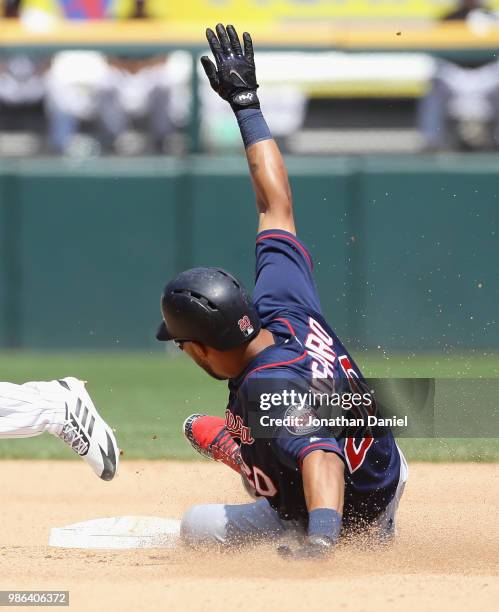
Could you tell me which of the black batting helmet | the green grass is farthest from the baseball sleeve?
the green grass

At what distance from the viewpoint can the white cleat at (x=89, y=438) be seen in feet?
15.3

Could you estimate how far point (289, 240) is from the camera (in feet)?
13.8

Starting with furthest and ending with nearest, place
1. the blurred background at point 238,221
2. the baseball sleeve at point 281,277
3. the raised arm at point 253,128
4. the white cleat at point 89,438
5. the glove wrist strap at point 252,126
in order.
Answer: the blurred background at point 238,221 → the white cleat at point 89,438 → the glove wrist strap at point 252,126 → the raised arm at point 253,128 → the baseball sleeve at point 281,277

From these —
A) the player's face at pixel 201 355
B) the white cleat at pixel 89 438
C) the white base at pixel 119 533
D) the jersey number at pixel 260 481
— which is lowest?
the white base at pixel 119 533

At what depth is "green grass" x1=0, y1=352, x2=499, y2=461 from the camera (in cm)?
689

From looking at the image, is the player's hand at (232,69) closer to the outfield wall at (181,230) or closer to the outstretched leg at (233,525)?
the outstretched leg at (233,525)

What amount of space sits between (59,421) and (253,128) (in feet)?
4.48

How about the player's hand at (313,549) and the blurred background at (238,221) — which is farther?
the blurred background at (238,221)

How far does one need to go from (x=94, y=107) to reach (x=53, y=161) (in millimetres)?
1834

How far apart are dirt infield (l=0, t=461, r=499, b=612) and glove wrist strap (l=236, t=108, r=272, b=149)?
4.91ft

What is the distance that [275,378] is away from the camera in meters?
3.64

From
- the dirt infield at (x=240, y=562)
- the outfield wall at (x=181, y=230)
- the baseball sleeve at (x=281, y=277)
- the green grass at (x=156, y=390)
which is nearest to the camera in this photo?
the dirt infield at (x=240, y=562)

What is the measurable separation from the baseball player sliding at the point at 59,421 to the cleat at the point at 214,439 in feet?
1.14
